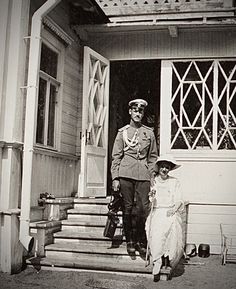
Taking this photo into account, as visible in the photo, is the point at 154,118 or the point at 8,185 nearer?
the point at 8,185

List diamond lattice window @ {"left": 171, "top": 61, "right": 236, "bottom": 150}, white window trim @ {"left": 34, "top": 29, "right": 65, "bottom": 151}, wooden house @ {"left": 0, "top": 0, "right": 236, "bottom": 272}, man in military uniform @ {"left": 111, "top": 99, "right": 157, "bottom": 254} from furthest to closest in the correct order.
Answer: diamond lattice window @ {"left": 171, "top": 61, "right": 236, "bottom": 150}
wooden house @ {"left": 0, "top": 0, "right": 236, "bottom": 272}
white window trim @ {"left": 34, "top": 29, "right": 65, "bottom": 151}
man in military uniform @ {"left": 111, "top": 99, "right": 157, "bottom": 254}

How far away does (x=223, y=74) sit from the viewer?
276 inches

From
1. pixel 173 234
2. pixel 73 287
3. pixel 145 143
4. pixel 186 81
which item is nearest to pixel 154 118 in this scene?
pixel 186 81

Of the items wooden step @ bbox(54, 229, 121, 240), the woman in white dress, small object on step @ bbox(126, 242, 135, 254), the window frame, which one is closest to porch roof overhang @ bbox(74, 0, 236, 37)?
the window frame

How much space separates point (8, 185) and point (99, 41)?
141 inches

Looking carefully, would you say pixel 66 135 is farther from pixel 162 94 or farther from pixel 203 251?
pixel 203 251

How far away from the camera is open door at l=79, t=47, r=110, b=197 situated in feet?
22.4

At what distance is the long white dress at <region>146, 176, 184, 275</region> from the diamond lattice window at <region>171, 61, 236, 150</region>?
1870 mm

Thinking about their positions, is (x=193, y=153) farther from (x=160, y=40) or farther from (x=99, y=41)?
(x=99, y=41)

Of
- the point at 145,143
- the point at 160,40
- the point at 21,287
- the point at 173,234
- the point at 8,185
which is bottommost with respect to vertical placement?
the point at 21,287

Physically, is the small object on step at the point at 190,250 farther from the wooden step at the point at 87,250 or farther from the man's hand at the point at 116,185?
the man's hand at the point at 116,185

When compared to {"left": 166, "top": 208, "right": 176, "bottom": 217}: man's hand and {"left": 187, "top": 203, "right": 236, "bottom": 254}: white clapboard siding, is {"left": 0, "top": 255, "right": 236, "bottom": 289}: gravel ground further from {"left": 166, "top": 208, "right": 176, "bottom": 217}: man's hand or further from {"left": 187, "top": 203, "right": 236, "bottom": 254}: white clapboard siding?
{"left": 187, "top": 203, "right": 236, "bottom": 254}: white clapboard siding

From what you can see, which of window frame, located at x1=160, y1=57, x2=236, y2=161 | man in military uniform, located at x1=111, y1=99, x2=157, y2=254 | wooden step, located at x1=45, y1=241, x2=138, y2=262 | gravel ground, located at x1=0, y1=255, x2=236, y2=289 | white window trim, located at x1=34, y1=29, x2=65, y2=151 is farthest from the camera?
window frame, located at x1=160, y1=57, x2=236, y2=161

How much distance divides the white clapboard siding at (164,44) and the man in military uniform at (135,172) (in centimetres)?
220
